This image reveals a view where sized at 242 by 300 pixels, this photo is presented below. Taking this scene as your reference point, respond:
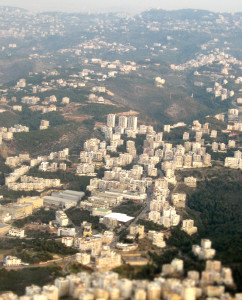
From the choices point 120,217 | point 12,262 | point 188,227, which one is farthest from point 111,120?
point 12,262

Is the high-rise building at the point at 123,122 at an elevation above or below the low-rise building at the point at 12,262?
above

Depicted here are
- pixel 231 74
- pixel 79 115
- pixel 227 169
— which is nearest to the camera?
pixel 227 169

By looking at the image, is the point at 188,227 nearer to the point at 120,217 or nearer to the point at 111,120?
the point at 120,217

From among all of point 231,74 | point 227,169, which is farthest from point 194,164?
point 231,74

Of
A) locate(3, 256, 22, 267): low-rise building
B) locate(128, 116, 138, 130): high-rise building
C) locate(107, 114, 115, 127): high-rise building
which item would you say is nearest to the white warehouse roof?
locate(3, 256, 22, 267): low-rise building

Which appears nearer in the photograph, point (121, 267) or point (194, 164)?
point (121, 267)

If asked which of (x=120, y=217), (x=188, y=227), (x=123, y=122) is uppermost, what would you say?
(x=188, y=227)

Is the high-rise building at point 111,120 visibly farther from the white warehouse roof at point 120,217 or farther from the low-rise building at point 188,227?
the low-rise building at point 188,227

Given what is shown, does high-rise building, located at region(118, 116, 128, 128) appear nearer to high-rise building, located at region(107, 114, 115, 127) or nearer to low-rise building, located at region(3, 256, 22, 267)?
high-rise building, located at region(107, 114, 115, 127)

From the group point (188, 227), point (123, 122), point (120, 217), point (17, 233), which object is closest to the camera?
point (188, 227)

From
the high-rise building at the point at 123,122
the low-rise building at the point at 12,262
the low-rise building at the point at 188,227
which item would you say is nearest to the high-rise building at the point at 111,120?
the high-rise building at the point at 123,122

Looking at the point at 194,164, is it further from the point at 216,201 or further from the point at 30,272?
the point at 30,272
